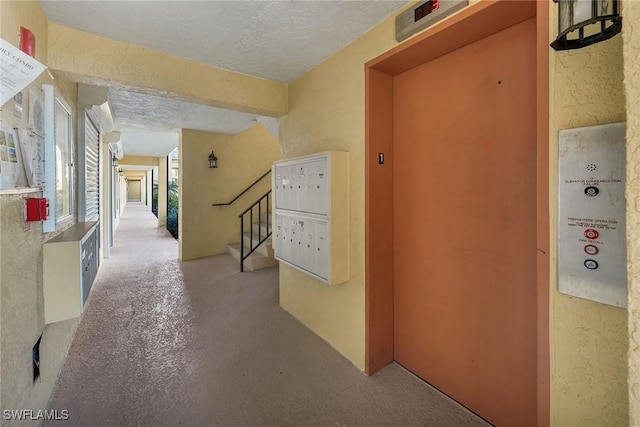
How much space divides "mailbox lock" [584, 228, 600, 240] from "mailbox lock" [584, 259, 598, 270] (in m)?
0.08

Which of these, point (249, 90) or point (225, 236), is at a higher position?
point (249, 90)

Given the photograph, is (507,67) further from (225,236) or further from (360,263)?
Result: (225,236)

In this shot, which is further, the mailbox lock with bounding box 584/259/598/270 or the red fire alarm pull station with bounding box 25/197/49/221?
the red fire alarm pull station with bounding box 25/197/49/221

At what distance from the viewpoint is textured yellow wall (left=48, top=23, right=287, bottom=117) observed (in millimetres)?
1742

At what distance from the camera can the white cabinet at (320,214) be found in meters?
1.99

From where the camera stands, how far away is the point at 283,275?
117 inches

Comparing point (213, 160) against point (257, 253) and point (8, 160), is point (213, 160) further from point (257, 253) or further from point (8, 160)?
point (8, 160)

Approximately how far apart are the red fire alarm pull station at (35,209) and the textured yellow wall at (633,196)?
7.18 feet

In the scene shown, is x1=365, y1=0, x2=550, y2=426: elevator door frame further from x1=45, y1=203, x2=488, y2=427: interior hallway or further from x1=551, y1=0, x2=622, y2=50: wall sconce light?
x1=551, y1=0, x2=622, y2=50: wall sconce light

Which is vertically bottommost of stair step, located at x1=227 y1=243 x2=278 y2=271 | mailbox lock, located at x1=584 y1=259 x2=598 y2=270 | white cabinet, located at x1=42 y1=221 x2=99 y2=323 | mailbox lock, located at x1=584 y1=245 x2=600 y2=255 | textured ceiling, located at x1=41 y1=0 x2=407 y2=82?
stair step, located at x1=227 y1=243 x2=278 y2=271

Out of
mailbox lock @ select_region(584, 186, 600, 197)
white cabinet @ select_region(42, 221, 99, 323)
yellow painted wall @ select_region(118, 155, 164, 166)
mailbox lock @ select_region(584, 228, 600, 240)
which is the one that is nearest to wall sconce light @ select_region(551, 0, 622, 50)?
mailbox lock @ select_region(584, 186, 600, 197)

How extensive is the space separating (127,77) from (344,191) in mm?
1738

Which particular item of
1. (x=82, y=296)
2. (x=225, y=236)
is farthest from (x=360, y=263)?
(x=225, y=236)

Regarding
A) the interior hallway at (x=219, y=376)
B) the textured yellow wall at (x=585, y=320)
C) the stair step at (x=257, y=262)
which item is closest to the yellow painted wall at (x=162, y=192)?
the stair step at (x=257, y=262)
